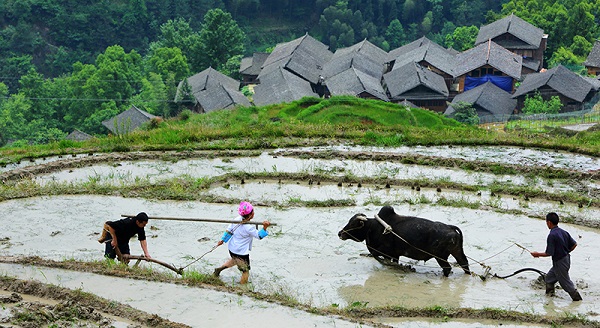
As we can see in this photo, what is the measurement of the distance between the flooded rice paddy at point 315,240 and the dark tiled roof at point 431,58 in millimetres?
25019

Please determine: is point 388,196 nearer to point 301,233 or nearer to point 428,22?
point 301,233

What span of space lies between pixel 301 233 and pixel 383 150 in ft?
21.1

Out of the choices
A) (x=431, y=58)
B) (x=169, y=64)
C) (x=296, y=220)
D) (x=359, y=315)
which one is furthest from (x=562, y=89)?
(x=359, y=315)

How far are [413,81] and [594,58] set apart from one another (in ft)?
40.7

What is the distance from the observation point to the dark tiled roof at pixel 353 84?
35281 mm

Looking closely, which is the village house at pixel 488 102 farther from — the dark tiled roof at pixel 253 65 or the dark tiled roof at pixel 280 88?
the dark tiled roof at pixel 253 65

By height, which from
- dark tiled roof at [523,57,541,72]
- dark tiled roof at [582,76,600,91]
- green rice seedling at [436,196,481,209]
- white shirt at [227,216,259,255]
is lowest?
dark tiled roof at [582,76,600,91]

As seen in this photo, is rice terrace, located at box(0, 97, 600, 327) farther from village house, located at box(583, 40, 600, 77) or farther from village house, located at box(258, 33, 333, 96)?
village house, located at box(583, 40, 600, 77)

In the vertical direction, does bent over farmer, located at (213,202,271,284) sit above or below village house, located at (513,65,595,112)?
above

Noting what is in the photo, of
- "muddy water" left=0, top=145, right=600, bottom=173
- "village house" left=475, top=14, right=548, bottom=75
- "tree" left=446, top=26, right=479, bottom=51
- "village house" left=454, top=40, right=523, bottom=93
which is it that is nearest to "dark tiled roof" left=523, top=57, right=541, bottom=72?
"village house" left=475, top=14, right=548, bottom=75

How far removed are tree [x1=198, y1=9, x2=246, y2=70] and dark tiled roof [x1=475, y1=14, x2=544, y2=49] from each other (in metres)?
15.0

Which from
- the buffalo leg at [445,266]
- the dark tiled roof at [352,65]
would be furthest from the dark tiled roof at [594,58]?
the buffalo leg at [445,266]

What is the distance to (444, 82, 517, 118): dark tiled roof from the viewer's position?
3434cm

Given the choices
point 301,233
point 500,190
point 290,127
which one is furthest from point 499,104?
point 301,233
